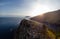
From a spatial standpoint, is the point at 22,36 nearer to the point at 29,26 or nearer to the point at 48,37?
the point at 29,26

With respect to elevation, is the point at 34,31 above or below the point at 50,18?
below

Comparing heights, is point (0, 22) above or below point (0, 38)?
above

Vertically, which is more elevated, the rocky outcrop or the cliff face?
the rocky outcrop

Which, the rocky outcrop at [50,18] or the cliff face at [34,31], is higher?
the rocky outcrop at [50,18]

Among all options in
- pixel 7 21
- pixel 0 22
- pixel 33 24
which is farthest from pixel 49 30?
pixel 7 21

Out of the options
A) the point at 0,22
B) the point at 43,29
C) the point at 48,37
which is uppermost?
the point at 0,22

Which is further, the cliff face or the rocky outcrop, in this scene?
the rocky outcrop

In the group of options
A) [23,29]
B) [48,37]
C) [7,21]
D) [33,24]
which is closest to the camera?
[48,37]

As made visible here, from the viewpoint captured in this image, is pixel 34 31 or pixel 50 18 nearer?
pixel 34 31

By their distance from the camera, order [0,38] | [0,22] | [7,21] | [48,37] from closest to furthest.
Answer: [48,37]
[0,38]
[0,22]
[7,21]

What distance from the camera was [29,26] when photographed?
9812mm

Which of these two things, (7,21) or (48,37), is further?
(7,21)

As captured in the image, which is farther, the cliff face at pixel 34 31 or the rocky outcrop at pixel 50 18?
the rocky outcrop at pixel 50 18

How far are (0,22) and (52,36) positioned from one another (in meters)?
54.0
